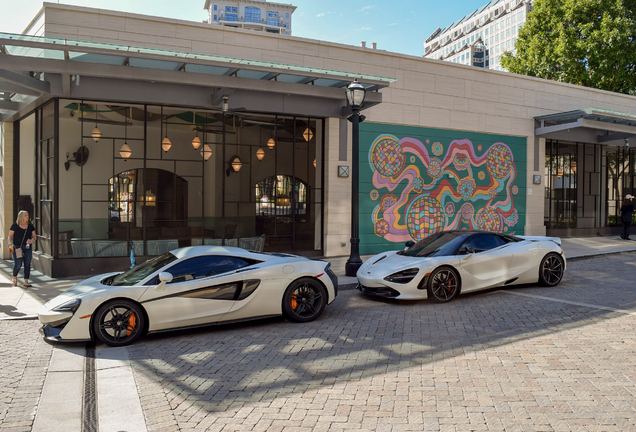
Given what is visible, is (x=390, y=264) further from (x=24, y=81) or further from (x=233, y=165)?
(x=233, y=165)

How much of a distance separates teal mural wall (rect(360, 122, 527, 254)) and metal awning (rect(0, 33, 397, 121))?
9.50ft

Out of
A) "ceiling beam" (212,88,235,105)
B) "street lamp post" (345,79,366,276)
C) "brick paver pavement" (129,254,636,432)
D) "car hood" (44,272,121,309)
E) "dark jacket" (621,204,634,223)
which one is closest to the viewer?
"brick paver pavement" (129,254,636,432)

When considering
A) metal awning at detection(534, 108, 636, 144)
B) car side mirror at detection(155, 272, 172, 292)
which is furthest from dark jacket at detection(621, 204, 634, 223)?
car side mirror at detection(155, 272, 172, 292)

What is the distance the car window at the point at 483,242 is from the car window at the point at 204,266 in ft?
14.5

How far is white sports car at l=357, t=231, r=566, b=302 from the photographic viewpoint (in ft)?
28.9

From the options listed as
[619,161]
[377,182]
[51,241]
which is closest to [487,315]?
[377,182]

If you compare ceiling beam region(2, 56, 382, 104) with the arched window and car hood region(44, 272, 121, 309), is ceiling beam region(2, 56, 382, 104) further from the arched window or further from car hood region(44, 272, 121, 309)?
car hood region(44, 272, 121, 309)

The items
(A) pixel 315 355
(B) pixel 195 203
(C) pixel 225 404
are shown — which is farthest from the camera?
(B) pixel 195 203

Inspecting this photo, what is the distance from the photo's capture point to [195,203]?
2259 centimetres

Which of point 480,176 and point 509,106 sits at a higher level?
point 509,106

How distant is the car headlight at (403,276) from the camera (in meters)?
8.73

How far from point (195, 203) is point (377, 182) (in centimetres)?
993

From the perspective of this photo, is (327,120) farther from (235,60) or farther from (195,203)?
(195,203)

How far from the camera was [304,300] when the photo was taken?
7.71 m
